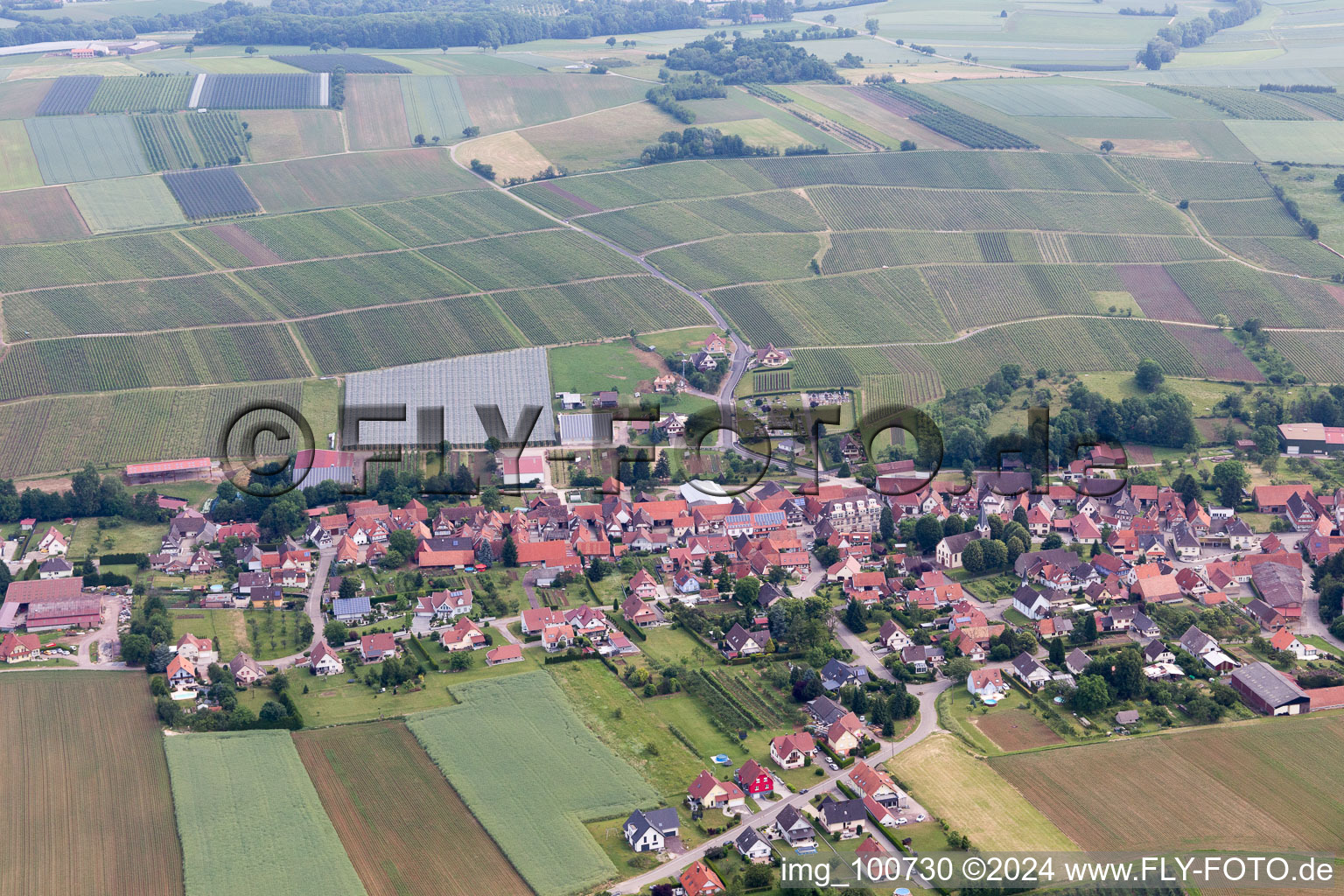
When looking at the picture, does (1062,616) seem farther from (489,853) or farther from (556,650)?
(489,853)

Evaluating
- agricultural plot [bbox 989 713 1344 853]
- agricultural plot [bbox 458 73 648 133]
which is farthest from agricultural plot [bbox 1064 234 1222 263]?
agricultural plot [bbox 989 713 1344 853]

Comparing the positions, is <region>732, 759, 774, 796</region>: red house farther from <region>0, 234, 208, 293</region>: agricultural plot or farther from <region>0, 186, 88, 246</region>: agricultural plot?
<region>0, 186, 88, 246</region>: agricultural plot

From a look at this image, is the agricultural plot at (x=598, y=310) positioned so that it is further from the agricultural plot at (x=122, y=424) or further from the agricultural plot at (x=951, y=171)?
the agricultural plot at (x=951, y=171)

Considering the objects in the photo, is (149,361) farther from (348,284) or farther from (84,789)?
(84,789)

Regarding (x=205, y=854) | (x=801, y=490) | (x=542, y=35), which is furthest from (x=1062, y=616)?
(x=542, y=35)

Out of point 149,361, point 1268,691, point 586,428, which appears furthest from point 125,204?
point 1268,691

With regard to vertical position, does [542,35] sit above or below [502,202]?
above
